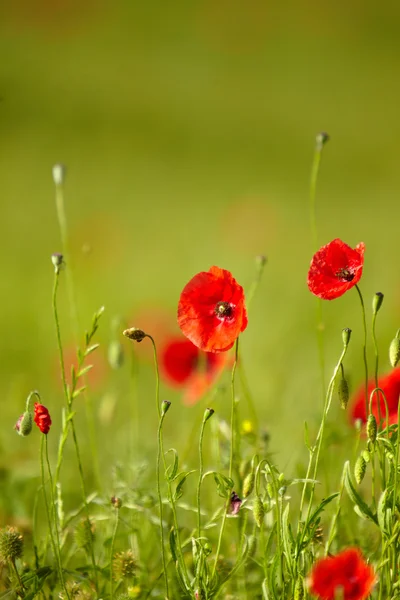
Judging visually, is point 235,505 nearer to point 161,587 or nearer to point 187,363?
point 161,587

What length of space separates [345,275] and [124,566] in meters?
0.63

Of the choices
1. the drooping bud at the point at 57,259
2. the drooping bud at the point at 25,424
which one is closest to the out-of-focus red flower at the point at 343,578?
the drooping bud at the point at 25,424

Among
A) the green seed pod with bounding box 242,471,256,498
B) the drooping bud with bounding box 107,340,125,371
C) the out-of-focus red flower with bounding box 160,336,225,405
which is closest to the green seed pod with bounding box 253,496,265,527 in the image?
the green seed pod with bounding box 242,471,256,498

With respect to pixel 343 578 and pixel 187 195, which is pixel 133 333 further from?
pixel 187 195

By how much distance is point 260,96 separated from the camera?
10406mm

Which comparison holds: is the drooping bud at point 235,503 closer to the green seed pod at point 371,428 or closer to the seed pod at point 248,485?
the seed pod at point 248,485

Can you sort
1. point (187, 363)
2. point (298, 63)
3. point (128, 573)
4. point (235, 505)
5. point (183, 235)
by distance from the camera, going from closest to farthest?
point (235, 505)
point (128, 573)
point (187, 363)
point (183, 235)
point (298, 63)

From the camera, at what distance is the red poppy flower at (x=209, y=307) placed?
1315 millimetres

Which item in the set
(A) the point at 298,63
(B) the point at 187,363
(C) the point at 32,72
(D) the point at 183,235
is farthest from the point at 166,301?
(A) the point at 298,63

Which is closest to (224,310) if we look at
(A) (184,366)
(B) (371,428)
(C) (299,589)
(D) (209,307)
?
(D) (209,307)

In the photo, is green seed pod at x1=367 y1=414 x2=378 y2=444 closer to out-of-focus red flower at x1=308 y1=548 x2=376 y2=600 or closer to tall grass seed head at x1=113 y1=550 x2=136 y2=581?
out-of-focus red flower at x1=308 y1=548 x2=376 y2=600

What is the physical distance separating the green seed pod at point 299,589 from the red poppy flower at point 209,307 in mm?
374

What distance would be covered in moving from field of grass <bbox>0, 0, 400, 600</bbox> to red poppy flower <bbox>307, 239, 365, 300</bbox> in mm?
265

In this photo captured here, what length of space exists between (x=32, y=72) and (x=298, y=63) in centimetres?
367
